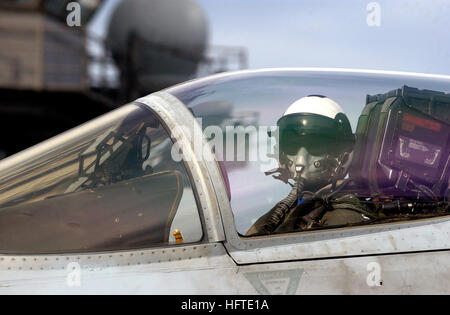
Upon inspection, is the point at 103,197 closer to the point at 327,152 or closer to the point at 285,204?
the point at 285,204

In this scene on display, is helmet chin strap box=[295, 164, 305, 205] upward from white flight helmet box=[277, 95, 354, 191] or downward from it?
downward

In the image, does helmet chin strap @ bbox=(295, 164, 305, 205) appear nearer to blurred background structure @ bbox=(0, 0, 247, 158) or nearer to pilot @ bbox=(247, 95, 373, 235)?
pilot @ bbox=(247, 95, 373, 235)

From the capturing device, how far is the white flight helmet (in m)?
2.20

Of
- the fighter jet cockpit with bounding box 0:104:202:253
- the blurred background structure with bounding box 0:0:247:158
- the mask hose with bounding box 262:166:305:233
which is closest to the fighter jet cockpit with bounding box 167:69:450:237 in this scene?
the mask hose with bounding box 262:166:305:233

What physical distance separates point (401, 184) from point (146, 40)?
57.3 ft

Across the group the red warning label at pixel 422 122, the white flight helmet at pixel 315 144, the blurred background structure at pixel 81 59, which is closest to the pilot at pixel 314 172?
the white flight helmet at pixel 315 144

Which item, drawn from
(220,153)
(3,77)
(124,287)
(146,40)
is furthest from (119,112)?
(146,40)

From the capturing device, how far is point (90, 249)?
191 centimetres

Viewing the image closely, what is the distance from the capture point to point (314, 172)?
7.20 feet

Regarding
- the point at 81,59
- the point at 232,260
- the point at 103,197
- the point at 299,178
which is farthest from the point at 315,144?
the point at 81,59

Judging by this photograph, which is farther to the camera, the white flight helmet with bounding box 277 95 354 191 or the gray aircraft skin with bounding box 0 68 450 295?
the white flight helmet with bounding box 277 95 354 191

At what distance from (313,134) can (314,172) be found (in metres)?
0.19
